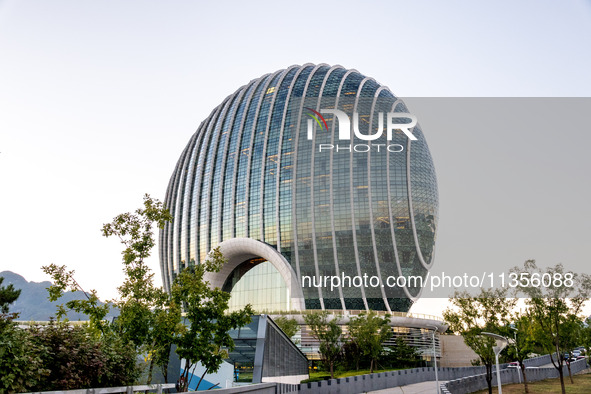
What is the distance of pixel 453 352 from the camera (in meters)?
86.8

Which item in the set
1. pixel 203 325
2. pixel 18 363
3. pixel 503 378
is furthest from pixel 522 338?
pixel 18 363

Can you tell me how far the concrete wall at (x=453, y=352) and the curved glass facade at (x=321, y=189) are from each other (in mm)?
10418

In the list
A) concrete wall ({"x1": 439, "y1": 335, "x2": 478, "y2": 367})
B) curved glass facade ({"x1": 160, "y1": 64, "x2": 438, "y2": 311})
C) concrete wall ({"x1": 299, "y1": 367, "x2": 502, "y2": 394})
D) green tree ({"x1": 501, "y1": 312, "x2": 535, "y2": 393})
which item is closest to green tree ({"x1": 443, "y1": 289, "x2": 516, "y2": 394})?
green tree ({"x1": 501, "y1": 312, "x2": 535, "y2": 393})

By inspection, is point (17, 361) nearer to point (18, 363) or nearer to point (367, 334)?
point (18, 363)

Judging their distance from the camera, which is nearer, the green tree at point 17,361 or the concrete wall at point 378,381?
the green tree at point 17,361

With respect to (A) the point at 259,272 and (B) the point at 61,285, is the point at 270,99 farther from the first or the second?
(B) the point at 61,285

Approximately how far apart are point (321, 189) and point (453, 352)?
38.5 meters

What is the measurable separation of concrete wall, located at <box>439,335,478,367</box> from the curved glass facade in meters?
10.4

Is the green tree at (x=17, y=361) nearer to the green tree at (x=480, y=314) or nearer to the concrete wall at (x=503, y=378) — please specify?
the concrete wall at (x=503, y=378)

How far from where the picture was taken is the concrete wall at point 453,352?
8581 centimetres

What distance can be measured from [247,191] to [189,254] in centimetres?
1808

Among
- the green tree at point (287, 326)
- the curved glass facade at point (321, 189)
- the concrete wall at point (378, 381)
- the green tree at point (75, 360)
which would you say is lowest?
the concrete wall at point (378, 381)

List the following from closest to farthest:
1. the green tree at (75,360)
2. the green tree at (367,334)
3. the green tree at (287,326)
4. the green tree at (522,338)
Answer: the green tree at (75,360)
the green tree at (522,338)
the green tree at (367,334)
the green tree at (287,326)

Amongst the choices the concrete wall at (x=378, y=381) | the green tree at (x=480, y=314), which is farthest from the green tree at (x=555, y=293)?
the concrete wall at (x=378, y=381)
